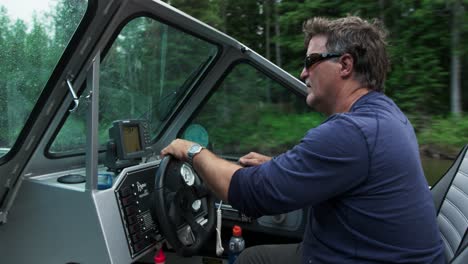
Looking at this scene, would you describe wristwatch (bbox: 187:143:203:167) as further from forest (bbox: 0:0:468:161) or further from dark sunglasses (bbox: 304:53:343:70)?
forest (bbox: 0:0:468:161)

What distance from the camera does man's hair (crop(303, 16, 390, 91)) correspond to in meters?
1.59

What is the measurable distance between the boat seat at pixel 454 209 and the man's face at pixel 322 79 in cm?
64

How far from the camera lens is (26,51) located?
184cm

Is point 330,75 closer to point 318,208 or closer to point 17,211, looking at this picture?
point 318,208

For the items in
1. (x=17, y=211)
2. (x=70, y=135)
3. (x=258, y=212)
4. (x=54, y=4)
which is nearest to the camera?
(x=258, y=212)

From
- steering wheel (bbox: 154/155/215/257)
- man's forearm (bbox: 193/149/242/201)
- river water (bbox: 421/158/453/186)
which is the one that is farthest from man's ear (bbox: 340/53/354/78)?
river water (bbox: 421/158/453/186)

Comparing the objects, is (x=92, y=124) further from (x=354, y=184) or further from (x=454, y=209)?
(x=454, y=209)

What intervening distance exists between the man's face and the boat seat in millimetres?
639

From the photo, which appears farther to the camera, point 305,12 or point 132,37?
point 305,12

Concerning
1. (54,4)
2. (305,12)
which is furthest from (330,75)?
(305,12)

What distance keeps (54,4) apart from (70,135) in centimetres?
75

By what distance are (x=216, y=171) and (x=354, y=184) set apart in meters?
0.48

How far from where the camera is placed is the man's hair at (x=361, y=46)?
1.59 metres

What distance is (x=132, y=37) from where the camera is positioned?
2.36 m
